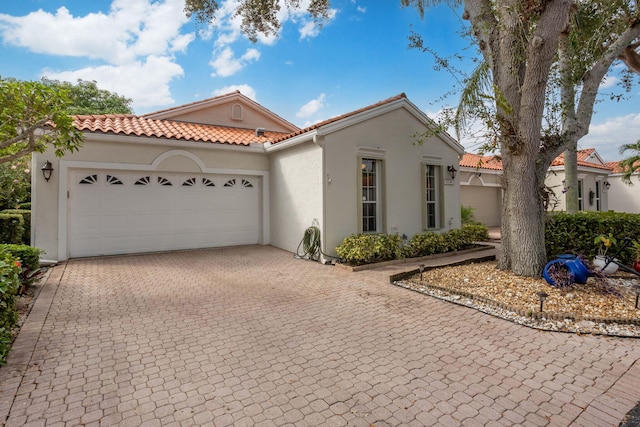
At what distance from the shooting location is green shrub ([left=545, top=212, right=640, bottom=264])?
7812 millimetres

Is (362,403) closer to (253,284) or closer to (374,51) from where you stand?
(253,284)

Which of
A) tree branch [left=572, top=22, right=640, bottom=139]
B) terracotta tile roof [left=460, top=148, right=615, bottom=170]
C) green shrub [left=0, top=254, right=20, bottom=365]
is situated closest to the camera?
green shrub [left=0, top=254, right=20, bottom=365]

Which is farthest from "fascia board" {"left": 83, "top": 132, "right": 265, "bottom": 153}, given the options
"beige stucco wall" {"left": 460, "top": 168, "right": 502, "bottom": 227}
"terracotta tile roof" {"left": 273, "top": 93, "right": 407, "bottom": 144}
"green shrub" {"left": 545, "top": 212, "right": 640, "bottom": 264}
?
"beige stucco wall" {"left": 460, "top": 168, "right": 502, "bottom": 227}

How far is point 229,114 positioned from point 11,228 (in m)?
9.13

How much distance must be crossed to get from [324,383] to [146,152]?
9.20 meters

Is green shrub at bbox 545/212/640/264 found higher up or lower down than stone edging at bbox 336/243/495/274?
higher up

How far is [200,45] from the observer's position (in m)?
10.4

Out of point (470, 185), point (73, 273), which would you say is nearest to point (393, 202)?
point (73, 273)

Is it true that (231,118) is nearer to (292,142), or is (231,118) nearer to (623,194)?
(292,142)

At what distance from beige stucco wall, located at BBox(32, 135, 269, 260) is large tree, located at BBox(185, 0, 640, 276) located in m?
7.64

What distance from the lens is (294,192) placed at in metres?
10.3

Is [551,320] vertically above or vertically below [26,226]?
below

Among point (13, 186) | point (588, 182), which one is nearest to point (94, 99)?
point (13, 186)

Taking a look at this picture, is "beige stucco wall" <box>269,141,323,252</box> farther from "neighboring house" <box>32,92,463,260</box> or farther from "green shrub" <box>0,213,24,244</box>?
"green shrub" <box>0,213,24,244</box>
